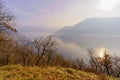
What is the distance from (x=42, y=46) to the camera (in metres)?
41.5

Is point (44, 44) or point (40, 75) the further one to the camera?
point (44, 44)

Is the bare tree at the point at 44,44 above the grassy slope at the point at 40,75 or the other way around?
above

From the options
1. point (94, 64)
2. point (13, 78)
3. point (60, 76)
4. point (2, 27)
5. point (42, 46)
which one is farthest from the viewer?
point (94, 64)

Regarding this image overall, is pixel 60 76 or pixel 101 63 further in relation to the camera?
pixel 101 63

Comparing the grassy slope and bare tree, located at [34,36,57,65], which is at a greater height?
bare tree, located at [34,36,57,65]

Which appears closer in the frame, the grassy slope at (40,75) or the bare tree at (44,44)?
the grassy slope at (40,75)

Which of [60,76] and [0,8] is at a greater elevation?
[0,8]

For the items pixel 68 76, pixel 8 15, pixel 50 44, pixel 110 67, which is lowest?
pixel 110 67

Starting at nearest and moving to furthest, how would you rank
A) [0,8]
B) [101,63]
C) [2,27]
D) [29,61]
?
[2,27] → [0,8] → [101,63] → [29,61]

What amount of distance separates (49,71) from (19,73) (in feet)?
8.07

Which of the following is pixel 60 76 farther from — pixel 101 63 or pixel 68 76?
pixel 101 63

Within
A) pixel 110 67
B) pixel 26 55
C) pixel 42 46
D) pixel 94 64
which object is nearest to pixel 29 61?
pixel 26 55

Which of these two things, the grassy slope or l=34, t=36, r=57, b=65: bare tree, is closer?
the grassy slope

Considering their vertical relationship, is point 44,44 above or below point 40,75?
above
